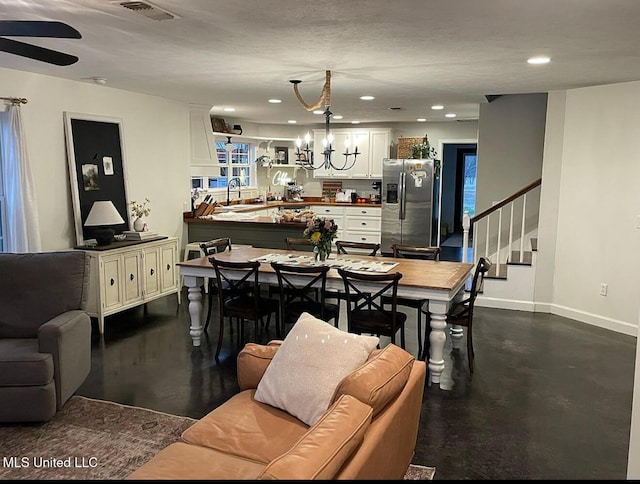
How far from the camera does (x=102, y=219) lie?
519 cm

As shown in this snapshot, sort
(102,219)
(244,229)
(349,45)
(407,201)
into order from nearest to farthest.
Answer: (349,45) → (102,219) → (244,229) → (407,201)

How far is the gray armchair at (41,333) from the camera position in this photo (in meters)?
3.15

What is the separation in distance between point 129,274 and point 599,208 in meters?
4.88

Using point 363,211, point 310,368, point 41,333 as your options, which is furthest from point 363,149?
point 310,368

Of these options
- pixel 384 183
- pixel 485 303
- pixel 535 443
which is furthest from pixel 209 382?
pixel 384 183

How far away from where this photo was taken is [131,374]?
4062 millimetres

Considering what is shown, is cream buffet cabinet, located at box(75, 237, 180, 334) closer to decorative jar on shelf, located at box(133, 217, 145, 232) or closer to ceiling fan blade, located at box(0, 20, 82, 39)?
decorative jar on shelf, located at box(133, 217, 145, 232)

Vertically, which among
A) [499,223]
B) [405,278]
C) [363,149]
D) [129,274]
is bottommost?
[129,274]

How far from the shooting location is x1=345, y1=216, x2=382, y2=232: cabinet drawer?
32.2 feet

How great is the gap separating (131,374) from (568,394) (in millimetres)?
3258

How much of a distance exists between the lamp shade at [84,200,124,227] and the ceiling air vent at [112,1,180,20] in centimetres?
275

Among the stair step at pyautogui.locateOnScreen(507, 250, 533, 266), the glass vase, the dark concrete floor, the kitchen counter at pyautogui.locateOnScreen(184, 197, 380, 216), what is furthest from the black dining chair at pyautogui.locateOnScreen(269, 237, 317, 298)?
the kitchen counter at pyautogui.locateOnScreen(184, 197, 380, 216)

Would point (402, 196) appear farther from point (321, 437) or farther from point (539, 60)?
point (321, 437)

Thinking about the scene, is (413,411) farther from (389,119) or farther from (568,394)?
(389,119)
